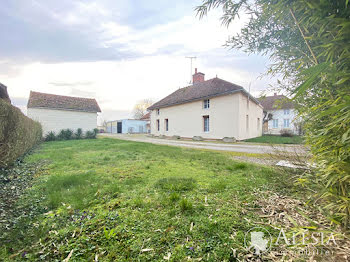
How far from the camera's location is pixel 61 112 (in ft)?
56.3

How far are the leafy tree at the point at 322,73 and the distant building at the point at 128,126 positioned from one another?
116ft

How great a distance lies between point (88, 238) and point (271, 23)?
10.5 feet

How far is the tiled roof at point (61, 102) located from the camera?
16297 millimetres

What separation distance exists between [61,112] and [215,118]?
17417 millimetres

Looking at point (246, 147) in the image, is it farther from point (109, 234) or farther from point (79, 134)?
point (79, 134)

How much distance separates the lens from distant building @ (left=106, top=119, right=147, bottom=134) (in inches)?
1390

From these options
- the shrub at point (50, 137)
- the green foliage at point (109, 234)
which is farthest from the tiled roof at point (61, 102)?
the green foliage at point (109, 234)

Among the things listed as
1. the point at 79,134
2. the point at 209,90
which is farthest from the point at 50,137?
the point at 209,90

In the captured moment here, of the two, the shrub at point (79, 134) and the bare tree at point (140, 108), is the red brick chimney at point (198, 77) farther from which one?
the bare tree at point (140, 108)

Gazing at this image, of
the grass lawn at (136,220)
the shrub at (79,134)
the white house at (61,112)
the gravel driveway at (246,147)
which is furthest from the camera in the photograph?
the shrub at (79,134)

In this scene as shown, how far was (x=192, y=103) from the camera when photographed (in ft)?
57.1

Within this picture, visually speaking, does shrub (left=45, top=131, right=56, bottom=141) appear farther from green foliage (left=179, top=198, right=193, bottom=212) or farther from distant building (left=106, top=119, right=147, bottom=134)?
distant building (left=106, top=119, right=147, bottom=134)

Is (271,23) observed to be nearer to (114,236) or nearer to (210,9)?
(210,9)

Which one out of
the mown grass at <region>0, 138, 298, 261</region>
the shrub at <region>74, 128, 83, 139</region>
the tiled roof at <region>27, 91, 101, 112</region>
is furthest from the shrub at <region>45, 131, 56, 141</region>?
the mown grass at <region>0, 138, 298, 261</region>
